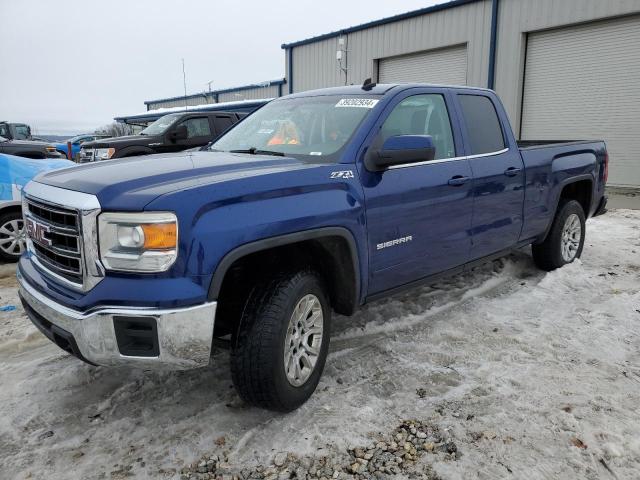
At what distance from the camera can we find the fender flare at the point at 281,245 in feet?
7.99

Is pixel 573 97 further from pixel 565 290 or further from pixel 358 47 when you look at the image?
pixel 565 290

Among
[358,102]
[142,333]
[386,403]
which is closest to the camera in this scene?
[142,333]

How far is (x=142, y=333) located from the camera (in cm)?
235

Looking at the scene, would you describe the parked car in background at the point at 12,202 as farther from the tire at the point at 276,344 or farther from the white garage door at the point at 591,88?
the white garage door at the point at 591,88

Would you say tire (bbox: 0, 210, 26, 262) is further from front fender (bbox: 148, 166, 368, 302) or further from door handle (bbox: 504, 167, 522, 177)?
door handle (bbox: 504, 167, 522, 177)

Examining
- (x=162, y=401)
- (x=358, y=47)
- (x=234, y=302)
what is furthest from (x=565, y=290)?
(x=358, y=47)

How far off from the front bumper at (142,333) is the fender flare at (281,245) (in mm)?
117

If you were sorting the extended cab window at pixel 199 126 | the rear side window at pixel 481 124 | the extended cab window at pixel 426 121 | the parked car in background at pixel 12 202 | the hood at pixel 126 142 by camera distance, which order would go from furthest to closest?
the extended cab window at pixel 199 126 < the hood at pixel 126 142 < the parked car in background at pixel 12 202 < the rear side window at pixel 481 124 < the extended cab window at pixel 426 121

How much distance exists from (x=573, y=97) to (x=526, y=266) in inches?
365

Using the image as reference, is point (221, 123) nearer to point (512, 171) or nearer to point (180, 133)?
point (180, 133)

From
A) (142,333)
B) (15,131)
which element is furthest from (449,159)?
(15,131)

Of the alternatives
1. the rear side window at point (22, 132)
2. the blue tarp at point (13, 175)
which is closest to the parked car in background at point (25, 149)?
the blue tarp at point (13, 175)

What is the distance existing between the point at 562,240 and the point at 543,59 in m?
10.0

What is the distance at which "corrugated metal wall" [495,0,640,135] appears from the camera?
1236 cm
